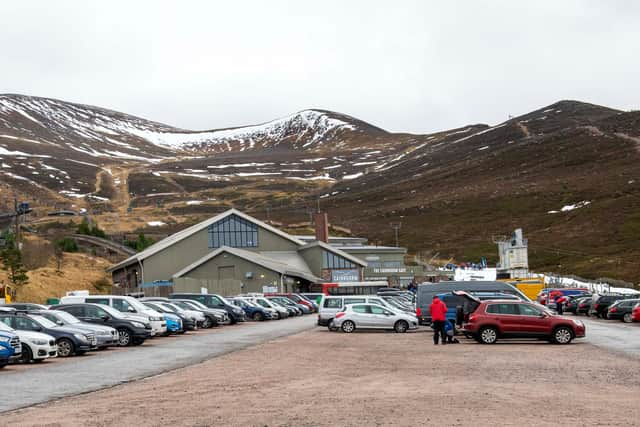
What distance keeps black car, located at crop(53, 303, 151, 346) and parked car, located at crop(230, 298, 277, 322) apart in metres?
22.2

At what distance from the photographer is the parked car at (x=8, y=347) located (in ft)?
73.4

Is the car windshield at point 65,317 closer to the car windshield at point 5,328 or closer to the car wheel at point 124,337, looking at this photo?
the car wheel at point 124,337

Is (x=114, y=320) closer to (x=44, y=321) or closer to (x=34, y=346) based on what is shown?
(x=44, y=321)

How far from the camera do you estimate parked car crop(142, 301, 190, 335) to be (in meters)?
38.7

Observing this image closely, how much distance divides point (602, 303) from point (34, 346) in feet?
113

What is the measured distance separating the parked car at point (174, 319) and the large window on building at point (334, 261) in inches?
1733

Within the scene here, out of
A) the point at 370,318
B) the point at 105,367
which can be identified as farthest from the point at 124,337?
the point at 370,318

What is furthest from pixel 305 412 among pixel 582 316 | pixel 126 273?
pixel 126 273

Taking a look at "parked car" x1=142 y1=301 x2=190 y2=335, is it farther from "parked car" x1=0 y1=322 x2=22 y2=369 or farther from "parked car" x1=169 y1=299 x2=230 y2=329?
"parked car" x1=0 y1=322 x2=22 y2=369

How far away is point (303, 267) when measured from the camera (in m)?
86.8

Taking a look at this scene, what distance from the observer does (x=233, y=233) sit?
8588 cm

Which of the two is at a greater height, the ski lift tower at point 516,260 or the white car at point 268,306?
the ski lift tower at point 516,260

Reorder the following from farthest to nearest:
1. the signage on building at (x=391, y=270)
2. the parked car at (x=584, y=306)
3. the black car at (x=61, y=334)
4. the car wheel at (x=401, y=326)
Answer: the signage on building at (x=391, y=270)
the parked car at (x=584, y=306)
the car wheel at (x=401, y=326)
the black car at (x=61, y=334)

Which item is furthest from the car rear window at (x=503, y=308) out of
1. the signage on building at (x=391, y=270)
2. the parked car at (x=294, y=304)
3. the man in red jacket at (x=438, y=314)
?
the signage on building at (x=391, y=270)
